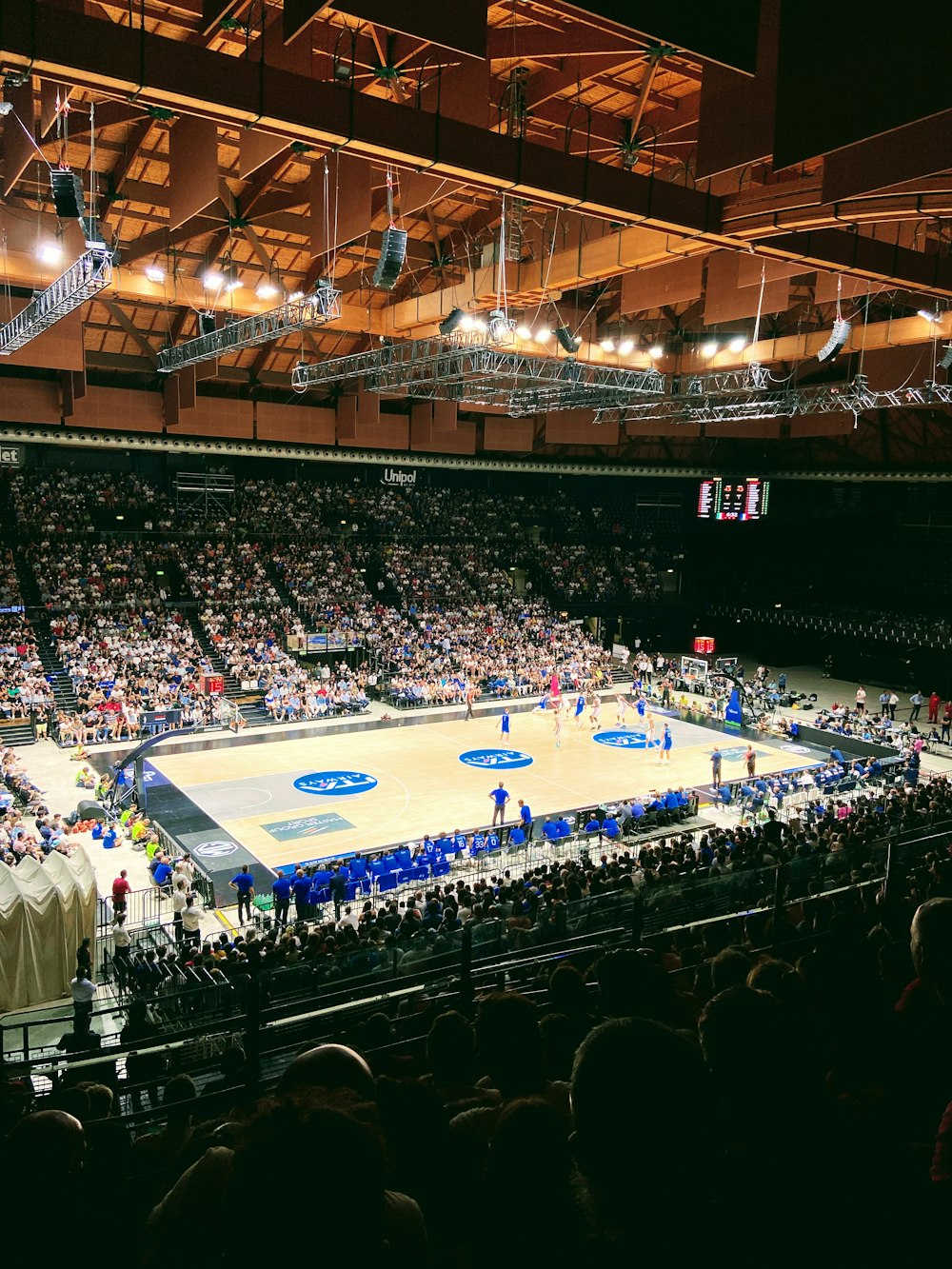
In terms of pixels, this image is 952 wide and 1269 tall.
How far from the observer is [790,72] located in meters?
6.51

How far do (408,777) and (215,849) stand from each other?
6.62 meters

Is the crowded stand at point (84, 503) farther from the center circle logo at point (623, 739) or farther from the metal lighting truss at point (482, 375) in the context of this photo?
the center circle logo at point (623, 739)

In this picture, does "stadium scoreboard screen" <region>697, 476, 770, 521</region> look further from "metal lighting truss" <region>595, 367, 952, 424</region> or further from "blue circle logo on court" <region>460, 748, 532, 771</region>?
"blue circle logo on court" <region>460, 748, 532, 771</region>

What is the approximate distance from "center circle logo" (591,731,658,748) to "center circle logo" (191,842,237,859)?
44.9ft

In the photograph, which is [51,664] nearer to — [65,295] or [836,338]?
[65,295]

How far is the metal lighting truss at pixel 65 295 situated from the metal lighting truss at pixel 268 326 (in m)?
3.41

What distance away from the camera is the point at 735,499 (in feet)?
116

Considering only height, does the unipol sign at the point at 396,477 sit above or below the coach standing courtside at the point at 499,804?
above

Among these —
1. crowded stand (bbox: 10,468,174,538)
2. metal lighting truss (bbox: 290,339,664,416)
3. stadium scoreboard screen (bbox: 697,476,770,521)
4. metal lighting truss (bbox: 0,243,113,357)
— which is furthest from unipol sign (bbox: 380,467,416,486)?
metal lighting truss (bbox: 0,243,113,357)

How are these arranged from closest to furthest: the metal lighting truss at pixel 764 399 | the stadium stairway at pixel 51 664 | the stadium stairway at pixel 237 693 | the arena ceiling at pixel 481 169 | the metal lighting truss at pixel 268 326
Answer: the arena ceiling at pixel 481 169 → the metal lighting truss at pixel 268 326 → the metal lighting truss at pixel 764 399 → the stadium stairway at pixel 51 664 → the stadium stairway at pixel 237 693

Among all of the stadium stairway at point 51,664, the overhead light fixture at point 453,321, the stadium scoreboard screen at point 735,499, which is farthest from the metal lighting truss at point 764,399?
the stadium stairway at point 51,664

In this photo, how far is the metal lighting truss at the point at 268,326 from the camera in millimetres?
17844

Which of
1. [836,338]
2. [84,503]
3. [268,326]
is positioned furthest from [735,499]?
[84,503]

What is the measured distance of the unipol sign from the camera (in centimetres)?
4234
